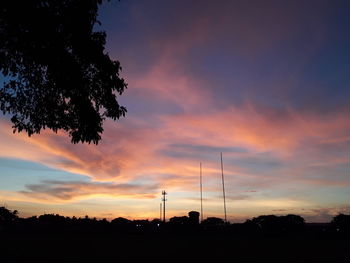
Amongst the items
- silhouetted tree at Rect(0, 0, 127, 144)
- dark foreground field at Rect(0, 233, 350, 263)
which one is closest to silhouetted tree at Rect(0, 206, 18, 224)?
dark foreground field at Rect(0, 233, 350, 263)

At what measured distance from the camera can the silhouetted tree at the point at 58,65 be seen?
11.1 metres

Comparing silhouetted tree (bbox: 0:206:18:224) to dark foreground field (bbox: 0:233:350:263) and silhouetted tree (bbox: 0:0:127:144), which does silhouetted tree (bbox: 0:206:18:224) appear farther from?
silhouetted tree (bbox: 0:0:127:144)

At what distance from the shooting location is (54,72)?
1179cm

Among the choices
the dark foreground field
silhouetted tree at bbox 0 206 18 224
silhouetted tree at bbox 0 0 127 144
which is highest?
silhouetted tree at bbox 0 206 18 224

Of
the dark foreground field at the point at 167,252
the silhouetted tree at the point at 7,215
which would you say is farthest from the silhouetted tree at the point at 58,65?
the silhouetted tree at the point at 7,215

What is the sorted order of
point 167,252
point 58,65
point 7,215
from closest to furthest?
point 58,65
point 167,252
point 7,215

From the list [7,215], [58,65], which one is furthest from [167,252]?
[7,215]

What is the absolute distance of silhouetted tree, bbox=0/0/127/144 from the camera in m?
11.1

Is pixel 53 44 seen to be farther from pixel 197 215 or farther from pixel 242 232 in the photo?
pixel 197 215

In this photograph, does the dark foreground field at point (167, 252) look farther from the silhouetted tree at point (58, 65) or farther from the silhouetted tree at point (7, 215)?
the silhouetted tree at point (7, 215)

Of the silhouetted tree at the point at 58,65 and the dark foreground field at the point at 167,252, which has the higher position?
the silhouetted tree at the point at 58,65

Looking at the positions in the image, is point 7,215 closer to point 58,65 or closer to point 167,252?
point 167,252

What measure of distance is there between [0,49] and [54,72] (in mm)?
2047

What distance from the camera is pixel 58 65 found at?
457 inches
